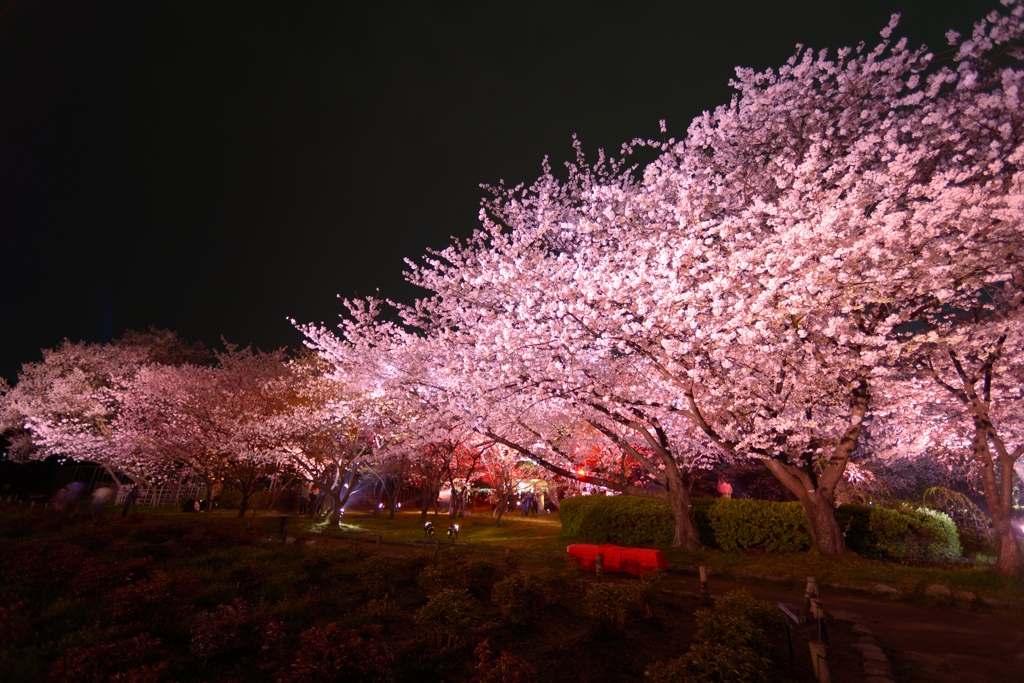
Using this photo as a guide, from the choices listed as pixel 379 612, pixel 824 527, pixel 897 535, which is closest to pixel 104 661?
pixel 379 612

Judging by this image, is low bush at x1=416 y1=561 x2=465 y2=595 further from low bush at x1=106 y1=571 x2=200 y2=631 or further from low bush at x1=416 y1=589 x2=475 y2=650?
low bush at x1=106 y1=571 x2=200 y2=631

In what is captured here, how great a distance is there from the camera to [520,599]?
6.94 m

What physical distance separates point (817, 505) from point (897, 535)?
307cm

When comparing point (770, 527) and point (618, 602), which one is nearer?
point (618, 602)

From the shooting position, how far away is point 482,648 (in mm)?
5395

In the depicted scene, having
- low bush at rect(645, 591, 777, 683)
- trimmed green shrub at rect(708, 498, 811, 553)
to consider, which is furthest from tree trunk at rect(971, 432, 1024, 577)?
low bush at rect(645, 591, 777, 683)

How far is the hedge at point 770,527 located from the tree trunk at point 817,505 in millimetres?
1500

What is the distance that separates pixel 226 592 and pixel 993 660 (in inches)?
425

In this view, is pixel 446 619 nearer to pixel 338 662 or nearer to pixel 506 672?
pixel 338 662

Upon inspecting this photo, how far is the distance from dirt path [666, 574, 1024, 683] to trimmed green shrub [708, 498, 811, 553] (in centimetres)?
399

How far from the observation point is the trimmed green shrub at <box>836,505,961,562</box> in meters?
13.6

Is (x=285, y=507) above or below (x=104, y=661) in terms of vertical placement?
above

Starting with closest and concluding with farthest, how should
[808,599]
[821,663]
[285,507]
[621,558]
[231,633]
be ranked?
[821,663]
[231,633]
[808,599]
[621,558]
[285,507]

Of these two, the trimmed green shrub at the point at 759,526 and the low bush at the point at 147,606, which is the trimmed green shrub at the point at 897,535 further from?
the low bush at the point at 147,606
